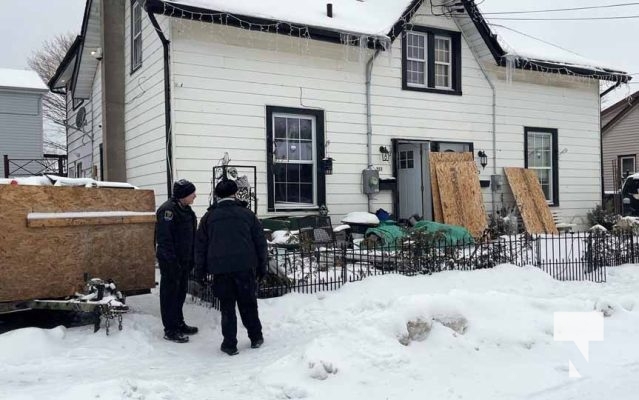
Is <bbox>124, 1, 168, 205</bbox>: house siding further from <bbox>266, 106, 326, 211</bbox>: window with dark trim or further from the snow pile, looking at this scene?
the snow pile

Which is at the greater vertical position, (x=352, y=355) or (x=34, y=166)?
(x=34, y=166)

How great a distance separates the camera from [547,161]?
15562 millimetres

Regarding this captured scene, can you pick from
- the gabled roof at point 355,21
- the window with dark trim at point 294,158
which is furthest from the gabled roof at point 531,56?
the window with dark trim at point 294,158

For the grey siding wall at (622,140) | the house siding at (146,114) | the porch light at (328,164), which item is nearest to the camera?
the house siding at (146,114)

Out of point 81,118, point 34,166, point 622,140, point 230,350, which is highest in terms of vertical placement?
point 622,140

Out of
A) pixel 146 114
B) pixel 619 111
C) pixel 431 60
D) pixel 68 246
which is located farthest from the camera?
pixel 619 111

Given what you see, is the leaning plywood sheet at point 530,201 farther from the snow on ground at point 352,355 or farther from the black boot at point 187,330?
the black boot at point 187,330

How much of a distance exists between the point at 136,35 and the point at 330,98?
4.46m

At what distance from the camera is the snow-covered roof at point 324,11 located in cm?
1063

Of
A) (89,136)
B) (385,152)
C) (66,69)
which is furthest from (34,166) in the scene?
(385,152)

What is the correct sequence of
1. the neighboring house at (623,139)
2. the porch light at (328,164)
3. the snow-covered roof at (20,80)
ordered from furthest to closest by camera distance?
the neighboring house at (623,139) → the snow-covered roof at (20,80) → the porch light at (328,164)

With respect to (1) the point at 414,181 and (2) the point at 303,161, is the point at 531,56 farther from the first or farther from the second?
(2) the point at 303,161

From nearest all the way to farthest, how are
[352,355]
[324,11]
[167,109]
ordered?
[352,355] → [167,109] → [324,11]

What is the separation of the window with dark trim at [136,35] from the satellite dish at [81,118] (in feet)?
15.1
